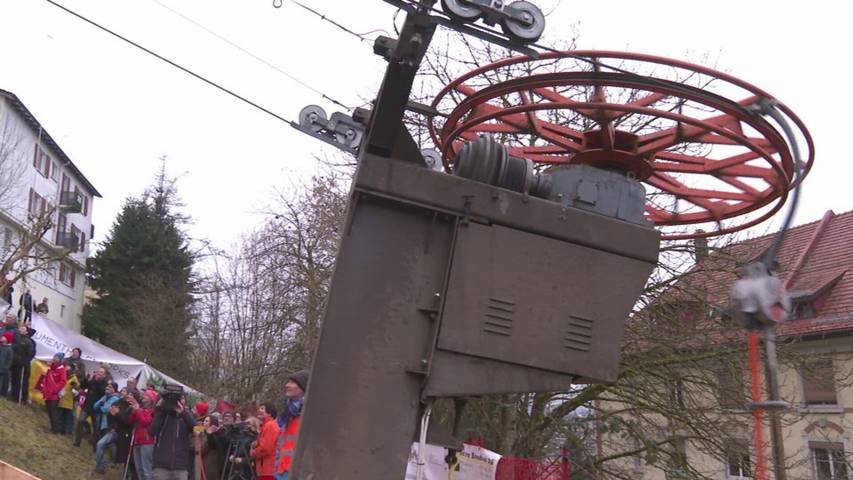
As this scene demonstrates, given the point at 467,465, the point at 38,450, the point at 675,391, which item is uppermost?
the point at 675,391

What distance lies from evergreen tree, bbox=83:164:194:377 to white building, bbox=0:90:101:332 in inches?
83.5

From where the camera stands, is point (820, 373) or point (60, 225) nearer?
point (820, 373)

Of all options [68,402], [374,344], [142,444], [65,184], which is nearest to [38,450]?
[68,402]

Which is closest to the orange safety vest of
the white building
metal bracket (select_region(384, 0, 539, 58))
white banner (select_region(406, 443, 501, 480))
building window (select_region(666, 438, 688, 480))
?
white banner (select_region(406, 443, 501, 480))

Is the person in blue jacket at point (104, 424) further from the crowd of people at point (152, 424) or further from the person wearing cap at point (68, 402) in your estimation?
the person wearing cap at point (68, 402)

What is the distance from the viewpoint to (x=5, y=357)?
597 inches

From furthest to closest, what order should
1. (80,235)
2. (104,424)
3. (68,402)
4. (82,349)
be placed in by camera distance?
A: (80,235), (82,349), (68,402), (104,424)

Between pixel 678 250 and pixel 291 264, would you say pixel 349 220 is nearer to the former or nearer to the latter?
pixel 678 250

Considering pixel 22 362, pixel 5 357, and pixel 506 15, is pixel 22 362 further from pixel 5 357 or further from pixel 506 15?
pixel 506 15

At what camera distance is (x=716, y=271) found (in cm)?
1426

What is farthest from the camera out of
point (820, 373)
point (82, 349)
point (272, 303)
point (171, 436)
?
point (272, 303)

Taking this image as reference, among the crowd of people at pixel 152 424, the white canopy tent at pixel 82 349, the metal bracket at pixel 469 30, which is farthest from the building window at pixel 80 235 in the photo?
the metal bracket at pixel 469 30

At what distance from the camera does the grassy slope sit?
13812mm

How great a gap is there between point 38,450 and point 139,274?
27533mm
